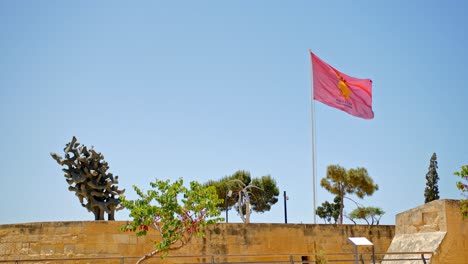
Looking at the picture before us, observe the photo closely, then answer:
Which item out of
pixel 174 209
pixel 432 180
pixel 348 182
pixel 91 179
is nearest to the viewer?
pixel 174 209

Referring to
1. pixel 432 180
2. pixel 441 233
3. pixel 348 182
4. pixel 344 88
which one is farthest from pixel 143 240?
pixel 432 180

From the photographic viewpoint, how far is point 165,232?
41.7ft

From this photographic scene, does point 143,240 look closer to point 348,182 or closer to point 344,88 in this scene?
point 344,88

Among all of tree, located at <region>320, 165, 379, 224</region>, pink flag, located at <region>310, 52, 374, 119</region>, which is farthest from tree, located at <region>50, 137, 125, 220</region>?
tree, located at <region>320, 165, 379, 224</region>

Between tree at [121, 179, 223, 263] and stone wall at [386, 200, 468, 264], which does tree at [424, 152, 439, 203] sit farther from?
tree at [121, 179, 223, 263]

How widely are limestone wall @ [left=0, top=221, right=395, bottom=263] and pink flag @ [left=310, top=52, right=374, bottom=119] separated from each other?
14.3 ft

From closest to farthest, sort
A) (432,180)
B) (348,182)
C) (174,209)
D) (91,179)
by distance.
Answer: (174,209), (91,179), (348,182), (432,180)

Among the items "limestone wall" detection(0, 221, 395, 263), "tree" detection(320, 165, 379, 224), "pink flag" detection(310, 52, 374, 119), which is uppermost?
"pink flag" detection(310, 52, 374, 119)

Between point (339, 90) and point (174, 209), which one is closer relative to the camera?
point (174, 209)

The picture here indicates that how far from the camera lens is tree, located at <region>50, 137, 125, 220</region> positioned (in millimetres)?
17188

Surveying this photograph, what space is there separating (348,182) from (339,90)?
11.1m

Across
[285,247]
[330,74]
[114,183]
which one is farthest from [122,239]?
[330,74]

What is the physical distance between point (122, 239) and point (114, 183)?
2.90 metres

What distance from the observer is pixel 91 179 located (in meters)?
17.4
